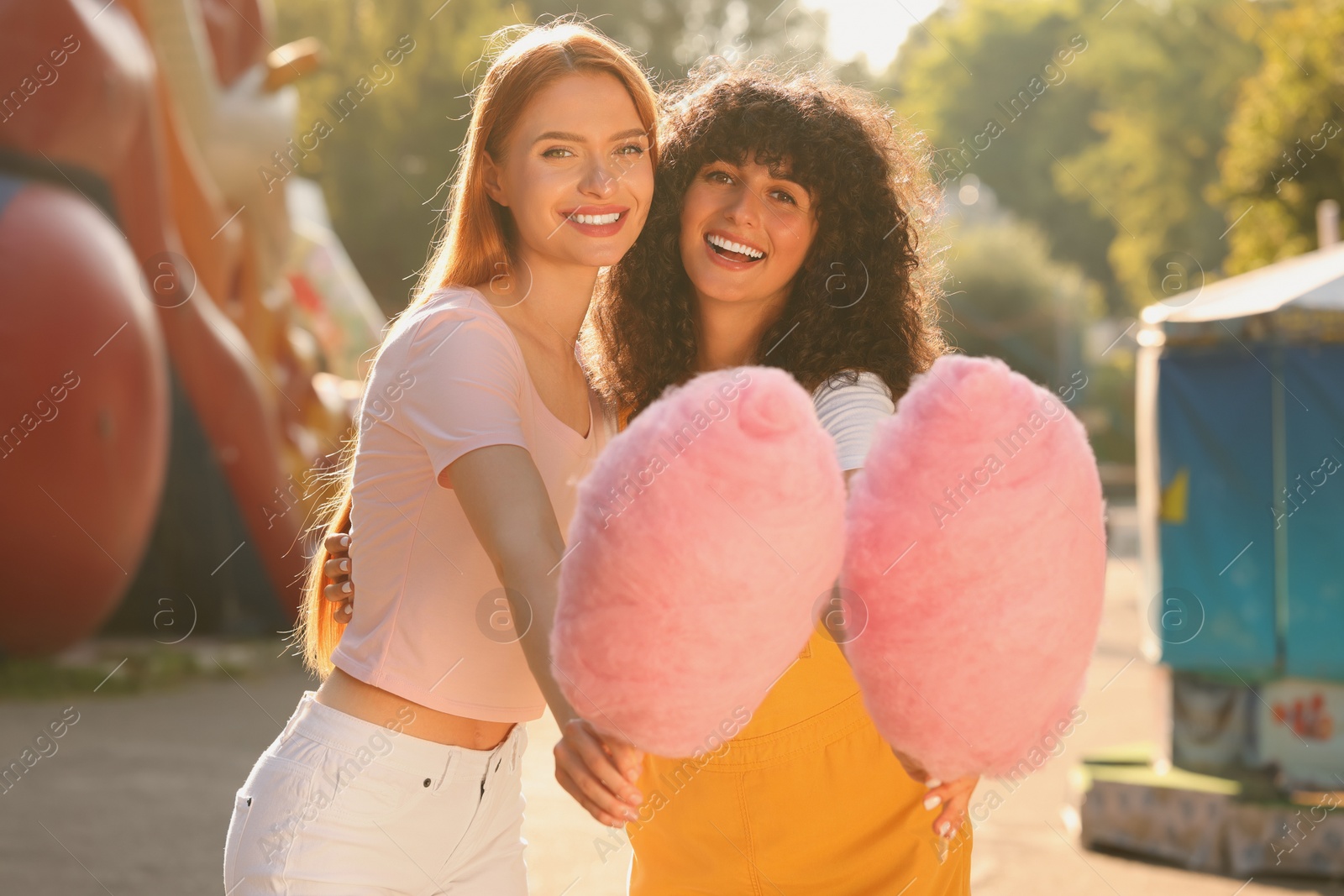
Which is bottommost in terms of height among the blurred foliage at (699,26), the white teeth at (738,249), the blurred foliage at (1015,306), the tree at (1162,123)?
the blurred foliage at (1015,306)

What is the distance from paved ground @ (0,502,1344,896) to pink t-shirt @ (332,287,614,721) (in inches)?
149

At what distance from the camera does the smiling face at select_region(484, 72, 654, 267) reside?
194 centimetres

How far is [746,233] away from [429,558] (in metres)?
0.75

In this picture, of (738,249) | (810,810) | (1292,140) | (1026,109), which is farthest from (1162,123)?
(810,810)

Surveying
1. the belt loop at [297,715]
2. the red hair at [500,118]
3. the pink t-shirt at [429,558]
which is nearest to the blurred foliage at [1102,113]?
the red hair at [500,118]

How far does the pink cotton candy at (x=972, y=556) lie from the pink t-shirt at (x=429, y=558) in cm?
62

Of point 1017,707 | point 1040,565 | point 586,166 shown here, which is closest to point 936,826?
point 1017,707

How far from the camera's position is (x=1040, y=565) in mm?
1413

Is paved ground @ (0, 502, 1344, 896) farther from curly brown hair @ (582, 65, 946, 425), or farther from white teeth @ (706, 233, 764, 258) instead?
white teeth @ (706, 233, 764, 258)

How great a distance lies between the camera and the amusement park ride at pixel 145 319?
7.98 m

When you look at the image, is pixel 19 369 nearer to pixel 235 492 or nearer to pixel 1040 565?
pixel 235 492

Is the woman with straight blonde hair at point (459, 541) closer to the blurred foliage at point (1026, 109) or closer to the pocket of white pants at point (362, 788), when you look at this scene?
the pocket of white pants at point (362, 788)

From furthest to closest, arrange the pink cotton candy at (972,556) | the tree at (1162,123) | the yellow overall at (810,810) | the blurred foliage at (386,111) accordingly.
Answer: the tree at (1162,123)
the blurred foliage at (386,111)
the yellow overall at (810,810)
the pink cotton candy at (972,556)

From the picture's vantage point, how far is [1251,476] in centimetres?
582
